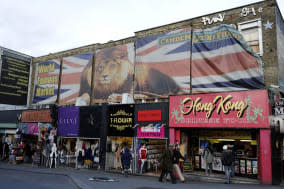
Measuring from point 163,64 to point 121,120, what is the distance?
5.02 metres

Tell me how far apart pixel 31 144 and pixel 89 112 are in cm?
802

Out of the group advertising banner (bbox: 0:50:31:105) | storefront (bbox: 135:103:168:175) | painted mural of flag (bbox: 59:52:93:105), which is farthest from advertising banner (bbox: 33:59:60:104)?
storefront (bbox: 135:103:168:175)

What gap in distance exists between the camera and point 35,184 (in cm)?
1107

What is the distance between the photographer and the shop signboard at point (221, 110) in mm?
11734

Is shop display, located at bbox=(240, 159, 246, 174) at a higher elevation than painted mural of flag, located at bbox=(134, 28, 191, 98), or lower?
lower

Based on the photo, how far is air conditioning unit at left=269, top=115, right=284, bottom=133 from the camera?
11775 mm

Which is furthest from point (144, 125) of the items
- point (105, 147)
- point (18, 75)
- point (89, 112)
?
point (18, 75)

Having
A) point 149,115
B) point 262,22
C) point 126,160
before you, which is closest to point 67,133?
point 126,160

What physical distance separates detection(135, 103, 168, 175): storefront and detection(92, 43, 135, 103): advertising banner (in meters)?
3.35

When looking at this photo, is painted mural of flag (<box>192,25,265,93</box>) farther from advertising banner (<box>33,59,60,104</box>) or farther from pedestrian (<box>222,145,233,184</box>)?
advertising banner (<box>33,59,60,104</box>)

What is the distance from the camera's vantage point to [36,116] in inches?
833

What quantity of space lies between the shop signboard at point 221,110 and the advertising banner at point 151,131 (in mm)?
819

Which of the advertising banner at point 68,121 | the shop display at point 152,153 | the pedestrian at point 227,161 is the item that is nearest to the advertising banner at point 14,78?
the advertising banner at point 68,121

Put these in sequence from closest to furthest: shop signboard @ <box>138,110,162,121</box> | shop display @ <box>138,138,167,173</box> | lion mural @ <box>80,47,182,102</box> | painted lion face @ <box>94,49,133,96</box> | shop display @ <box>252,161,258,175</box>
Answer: shop display @ <box>252,161,258,175</box> → shop signboard @ <box>138,110,162,121</box> → shop display @ <box>138,138,167,173</box> → lion mural @ <box>80,47,182,102</box> → painted lion face @ <box>94,49,133,96</box>
